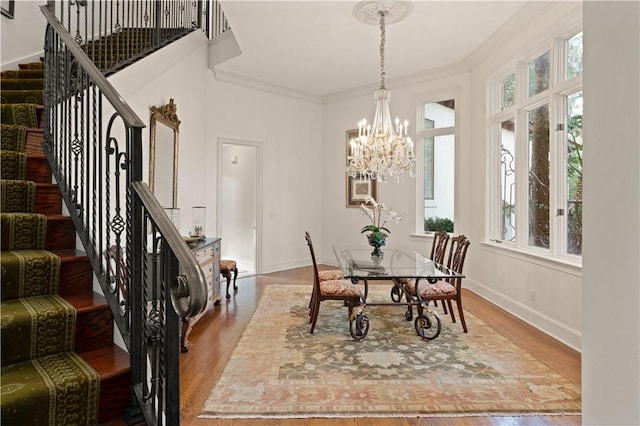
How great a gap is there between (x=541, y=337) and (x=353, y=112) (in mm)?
4949

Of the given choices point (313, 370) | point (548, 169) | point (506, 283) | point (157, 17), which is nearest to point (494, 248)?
point (506, 283)

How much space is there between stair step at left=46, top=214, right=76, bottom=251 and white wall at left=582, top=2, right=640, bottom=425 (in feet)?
8.02

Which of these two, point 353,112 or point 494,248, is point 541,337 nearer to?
point 494,248

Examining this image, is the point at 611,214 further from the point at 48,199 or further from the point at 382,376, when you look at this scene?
the point at 48,199

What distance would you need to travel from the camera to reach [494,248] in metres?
4.80

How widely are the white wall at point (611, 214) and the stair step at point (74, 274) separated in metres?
2.17

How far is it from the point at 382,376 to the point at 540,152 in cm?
307

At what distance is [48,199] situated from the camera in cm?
223

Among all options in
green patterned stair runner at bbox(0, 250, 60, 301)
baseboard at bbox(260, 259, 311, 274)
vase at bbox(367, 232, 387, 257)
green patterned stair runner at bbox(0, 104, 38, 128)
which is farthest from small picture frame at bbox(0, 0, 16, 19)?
baseboard at bbox(260, 259, 311, 274)

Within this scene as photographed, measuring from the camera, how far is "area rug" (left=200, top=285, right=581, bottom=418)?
7.48ft

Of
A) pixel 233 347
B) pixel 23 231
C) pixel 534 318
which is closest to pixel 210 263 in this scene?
pixel 233 347

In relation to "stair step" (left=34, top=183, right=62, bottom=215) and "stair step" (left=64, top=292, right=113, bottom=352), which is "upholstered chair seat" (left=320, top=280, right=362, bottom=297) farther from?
"stair step" (left=34, top=183, right=62, bottom=215)

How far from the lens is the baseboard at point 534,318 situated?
131 inches

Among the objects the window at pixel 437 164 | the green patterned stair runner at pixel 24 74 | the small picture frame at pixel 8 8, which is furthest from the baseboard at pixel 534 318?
the small picture frame at pixel 8 8
